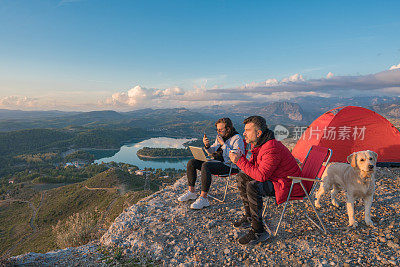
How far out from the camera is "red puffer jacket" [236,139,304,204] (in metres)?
3.51

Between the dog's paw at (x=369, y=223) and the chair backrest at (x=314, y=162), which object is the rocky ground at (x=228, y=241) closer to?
the dog's paw at (x=369, y=223)

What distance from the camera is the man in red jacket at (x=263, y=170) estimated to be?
3.53 metres

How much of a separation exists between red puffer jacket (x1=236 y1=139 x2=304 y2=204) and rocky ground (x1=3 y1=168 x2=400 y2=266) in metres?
1.00

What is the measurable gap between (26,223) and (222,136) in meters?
60.2

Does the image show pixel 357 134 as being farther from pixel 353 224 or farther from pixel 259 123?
pixel 259 123

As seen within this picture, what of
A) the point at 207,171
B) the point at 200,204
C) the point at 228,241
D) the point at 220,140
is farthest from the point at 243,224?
the point at 220,140

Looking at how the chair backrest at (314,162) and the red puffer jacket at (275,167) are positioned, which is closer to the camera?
the red puffer jacket at (275,167)

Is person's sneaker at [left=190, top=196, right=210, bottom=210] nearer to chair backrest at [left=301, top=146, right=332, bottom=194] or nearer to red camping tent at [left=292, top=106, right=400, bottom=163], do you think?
chair backrest at [left=301, top=146, right=332, bottom=194]

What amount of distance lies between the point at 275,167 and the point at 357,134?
302 inches

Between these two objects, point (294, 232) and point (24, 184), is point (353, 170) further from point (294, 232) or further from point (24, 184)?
point (24, 184)

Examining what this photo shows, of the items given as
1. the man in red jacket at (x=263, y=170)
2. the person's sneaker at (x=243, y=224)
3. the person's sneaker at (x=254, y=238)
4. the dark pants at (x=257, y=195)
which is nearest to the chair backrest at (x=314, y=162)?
the man in red jacket at (x=263, y=170)

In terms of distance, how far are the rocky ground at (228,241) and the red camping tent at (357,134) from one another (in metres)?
3.06

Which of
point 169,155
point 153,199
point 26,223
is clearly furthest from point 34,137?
point 153,199

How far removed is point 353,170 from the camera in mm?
4375
